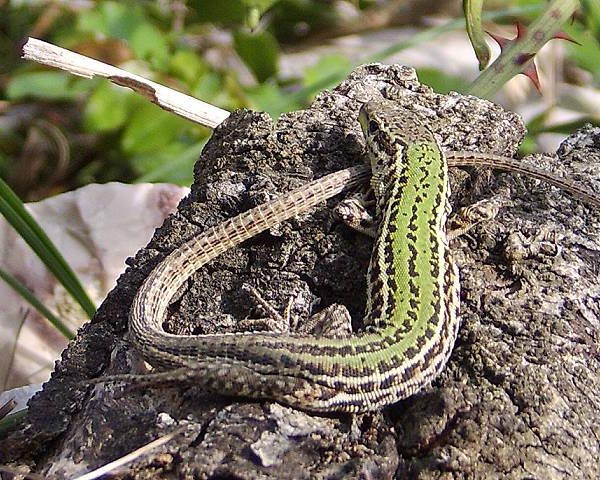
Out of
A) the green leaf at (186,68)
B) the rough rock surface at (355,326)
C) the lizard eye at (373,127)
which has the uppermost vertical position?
the green leaf at (186,68)

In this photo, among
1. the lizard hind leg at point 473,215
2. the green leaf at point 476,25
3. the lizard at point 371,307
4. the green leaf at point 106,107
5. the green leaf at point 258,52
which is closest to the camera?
the lizard at point 371,307

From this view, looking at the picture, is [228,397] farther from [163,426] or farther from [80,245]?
[80,245]

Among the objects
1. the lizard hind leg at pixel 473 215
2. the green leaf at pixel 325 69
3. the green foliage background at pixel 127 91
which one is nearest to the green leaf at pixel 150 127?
the green foliage background at pixel 127 91

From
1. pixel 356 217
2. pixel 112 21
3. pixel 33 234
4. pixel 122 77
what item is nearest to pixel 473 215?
pixel 356 217

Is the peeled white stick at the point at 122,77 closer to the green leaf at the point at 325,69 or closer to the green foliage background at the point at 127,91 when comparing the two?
the green foliage background at the point at 127,91

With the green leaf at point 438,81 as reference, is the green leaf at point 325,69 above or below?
above

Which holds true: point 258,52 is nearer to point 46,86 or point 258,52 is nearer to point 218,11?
point 218,11

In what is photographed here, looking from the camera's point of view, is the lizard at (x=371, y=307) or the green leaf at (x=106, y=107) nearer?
the lizard at (x=371, y=307)

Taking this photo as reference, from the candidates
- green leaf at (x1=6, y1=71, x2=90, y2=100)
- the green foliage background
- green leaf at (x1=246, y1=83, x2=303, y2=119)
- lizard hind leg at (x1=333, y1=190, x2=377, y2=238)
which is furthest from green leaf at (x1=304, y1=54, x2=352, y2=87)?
lizard hind leg at (x1=333, y1=190, x2=377, y2=238)
